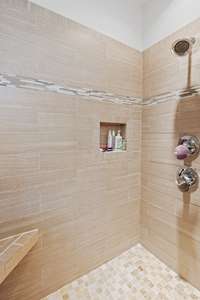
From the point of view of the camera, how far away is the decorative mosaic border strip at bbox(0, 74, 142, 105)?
998 millimetres

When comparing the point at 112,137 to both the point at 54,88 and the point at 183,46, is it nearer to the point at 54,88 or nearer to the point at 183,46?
the point at 54,88

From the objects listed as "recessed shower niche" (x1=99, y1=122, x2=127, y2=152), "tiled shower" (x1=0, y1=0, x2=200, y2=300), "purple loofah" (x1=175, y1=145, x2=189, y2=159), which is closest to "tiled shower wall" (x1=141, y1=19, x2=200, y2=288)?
"tiled shower" (x1=0, y1=0, x2=200, y2=300)

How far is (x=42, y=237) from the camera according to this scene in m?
1.15

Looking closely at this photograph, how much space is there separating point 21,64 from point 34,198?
0.86 m

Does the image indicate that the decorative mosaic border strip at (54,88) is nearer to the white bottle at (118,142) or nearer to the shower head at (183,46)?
the white bottle at (118,142)

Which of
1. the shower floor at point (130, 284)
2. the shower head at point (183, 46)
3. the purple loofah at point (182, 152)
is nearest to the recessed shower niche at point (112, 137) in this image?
the purple loofah at point (182, 152)

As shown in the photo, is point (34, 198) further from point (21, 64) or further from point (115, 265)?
point (115, 265)

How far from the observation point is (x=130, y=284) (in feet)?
4.22

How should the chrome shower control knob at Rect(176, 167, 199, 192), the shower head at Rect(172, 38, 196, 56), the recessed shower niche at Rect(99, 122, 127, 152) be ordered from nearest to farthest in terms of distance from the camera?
1. the shower head at Rect(172, 38, 196, 56)
2. the chrome shower control knob at Rect(176, 167, 199, 192)
3. the recessed shower niche at Rect(99, 122, 127, 152)

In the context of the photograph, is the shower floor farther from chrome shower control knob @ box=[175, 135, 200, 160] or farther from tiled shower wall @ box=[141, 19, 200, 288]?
chrome shower control knob @ box=[175, 135, 200, 160]

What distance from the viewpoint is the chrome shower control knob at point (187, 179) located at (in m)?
1.23

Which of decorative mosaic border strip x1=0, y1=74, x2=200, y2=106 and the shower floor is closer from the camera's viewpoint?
decorative mosaic border strip x1=0, y1=74, x2=200, y2=106

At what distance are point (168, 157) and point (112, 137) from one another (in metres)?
0.52

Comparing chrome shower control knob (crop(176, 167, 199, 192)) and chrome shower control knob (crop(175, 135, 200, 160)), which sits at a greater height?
chrome shower control knob (crop(175, 135, 200, 160))
